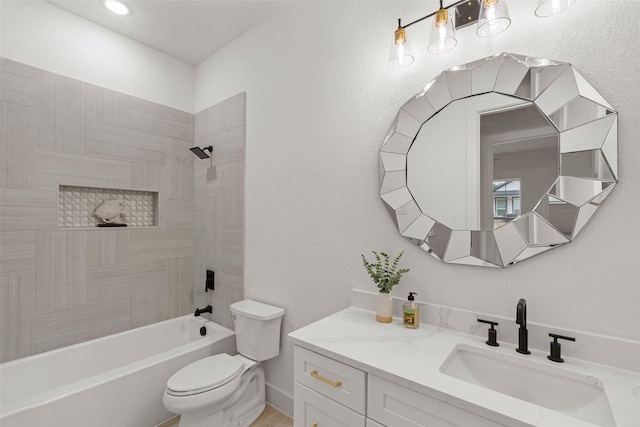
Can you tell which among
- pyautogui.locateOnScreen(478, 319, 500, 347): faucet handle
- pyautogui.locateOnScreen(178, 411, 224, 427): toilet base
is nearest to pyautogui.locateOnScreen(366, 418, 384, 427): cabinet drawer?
pyautogui.locateOnScreen(478, 319, 500, 347): faucet handle

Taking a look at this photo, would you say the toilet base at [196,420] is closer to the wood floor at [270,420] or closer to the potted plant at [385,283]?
the wood floor at [270,420]

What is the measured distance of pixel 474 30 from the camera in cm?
129

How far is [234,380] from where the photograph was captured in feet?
5.74

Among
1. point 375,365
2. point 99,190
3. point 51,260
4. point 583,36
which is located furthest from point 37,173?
point 583,36

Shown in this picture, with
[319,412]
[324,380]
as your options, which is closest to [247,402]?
[319,412]

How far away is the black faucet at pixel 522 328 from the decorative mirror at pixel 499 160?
0.63ft

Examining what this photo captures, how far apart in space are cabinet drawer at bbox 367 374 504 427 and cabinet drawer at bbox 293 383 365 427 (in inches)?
3.6

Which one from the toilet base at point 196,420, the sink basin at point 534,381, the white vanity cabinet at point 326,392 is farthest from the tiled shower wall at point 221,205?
the sink basin at point 534,381

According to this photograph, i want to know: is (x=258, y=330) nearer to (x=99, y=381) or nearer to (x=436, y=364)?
(x=99, y=381)

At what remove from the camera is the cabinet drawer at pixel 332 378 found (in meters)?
1.05

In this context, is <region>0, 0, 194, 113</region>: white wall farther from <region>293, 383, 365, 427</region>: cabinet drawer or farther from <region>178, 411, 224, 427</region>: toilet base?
<region>293, 383, 365, 427</region>: cabinet drawer

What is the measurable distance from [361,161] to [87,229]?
2.11 meters

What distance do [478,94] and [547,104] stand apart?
257mm

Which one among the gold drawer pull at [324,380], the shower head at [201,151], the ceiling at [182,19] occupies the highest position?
the ceiling at [182,19]
